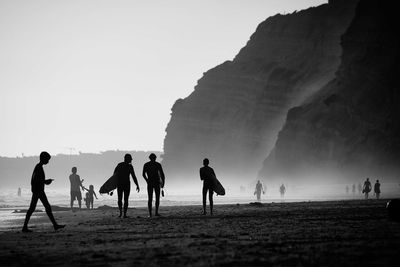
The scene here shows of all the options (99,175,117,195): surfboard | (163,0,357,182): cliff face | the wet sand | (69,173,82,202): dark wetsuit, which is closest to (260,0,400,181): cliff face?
(163,0,357,182): cliff face

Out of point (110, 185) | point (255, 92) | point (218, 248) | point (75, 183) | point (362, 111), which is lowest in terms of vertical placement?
point (218, 248)

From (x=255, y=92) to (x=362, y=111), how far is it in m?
56.5

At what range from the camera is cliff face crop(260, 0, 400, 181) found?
9306cm

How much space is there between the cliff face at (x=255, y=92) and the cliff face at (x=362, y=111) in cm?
2623

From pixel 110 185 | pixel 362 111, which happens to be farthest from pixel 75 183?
pixel 362 111

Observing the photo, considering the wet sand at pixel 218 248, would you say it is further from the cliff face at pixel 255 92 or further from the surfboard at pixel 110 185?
the cliff face at pixel 255 92

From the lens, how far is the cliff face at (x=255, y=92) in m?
138

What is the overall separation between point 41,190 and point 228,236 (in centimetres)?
544

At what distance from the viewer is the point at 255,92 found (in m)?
151

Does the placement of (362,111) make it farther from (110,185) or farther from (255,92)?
(110,185)

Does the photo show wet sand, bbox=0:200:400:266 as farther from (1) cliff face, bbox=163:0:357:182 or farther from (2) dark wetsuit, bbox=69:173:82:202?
(1) cliff face, bbox=163:0:357:182

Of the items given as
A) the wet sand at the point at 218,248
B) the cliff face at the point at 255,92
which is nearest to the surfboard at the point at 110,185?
the wet sand at the point at 218,248

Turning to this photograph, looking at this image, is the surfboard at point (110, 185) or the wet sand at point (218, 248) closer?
the wet sand at point (218, 248)

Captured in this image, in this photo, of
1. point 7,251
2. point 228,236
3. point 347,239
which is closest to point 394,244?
point 347,239
